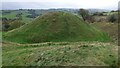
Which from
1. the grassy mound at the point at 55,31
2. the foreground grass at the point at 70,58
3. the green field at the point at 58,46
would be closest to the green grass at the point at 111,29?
the grassy mound at the point at 55,31

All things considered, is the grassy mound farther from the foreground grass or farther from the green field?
the foreground grass

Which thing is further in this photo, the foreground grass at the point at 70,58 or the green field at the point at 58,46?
the green field at the point at 58,46

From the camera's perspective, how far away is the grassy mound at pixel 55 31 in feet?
119

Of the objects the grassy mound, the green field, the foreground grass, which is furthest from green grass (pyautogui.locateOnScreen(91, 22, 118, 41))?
the foreground grass

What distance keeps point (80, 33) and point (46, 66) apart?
21.3 metres

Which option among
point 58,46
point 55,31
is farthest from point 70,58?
point 55,31

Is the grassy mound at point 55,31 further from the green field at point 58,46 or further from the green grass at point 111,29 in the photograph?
the green grass at point 111,29

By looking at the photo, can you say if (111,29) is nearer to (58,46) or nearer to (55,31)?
(55,31)

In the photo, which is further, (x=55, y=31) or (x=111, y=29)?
(x=111, y=29)

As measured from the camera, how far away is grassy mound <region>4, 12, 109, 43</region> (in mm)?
36125

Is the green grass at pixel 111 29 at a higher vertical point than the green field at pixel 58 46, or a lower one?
lower

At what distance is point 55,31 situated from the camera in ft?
126

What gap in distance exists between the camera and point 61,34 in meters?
37.3

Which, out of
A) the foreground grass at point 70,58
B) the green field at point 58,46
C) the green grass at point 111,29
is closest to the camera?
the foreground grass at point 70,58
